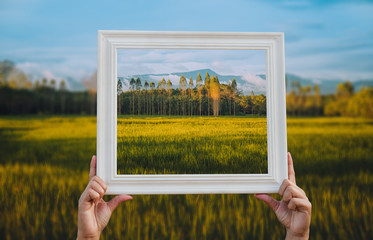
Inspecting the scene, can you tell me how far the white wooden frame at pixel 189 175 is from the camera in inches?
57.0

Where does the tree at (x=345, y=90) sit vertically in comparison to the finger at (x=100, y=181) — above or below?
above

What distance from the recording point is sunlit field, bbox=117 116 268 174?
1519 mm

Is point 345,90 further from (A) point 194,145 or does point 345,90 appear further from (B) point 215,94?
(A) point 194,145

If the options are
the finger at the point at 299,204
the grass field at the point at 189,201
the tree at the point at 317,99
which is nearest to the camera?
the finger at the point at 299,204

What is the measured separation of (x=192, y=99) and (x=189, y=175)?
44 cm

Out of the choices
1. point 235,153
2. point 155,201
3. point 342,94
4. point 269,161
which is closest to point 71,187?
point 155,201

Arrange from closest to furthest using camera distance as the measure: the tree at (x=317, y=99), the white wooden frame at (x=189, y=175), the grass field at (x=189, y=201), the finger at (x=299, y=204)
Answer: the finger at (x=299, y=204) < the white wooden frame at (x=189, y=175) < the grass field at (x=189, y=201) < the tree at (x=317, y=99)

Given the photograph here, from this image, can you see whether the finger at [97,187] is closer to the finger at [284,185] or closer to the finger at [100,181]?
the finger at [100,181]

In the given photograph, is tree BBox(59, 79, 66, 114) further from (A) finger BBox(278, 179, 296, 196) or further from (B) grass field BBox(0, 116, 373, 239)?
(A) finger BBox(278, 179, 296, 196)

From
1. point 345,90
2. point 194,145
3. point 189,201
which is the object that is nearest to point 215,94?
point 194,145

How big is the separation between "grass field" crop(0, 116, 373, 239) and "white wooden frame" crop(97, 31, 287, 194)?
2.40 feet

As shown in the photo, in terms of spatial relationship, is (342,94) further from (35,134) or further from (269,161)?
(35,134)

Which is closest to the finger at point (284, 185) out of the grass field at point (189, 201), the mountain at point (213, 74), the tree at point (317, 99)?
the mountain at point (213, 74)

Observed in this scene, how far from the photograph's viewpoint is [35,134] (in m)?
3.32
